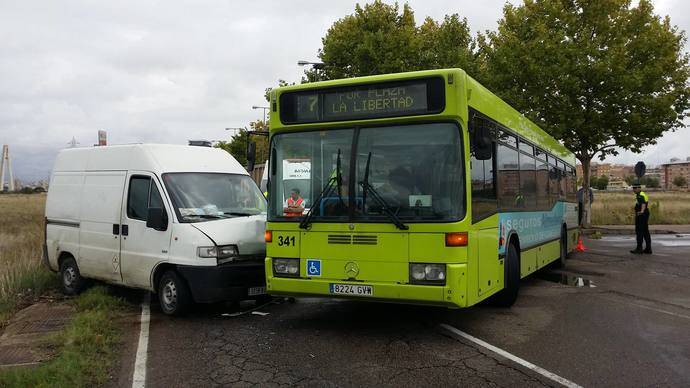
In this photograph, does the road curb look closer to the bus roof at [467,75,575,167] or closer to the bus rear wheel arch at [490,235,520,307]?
the bus roof at [467,75,575,167]

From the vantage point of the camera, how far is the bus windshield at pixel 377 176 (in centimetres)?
643

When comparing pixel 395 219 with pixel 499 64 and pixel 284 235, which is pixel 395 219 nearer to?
pixel 284 235

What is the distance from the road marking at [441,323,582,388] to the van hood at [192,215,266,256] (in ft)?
8.98

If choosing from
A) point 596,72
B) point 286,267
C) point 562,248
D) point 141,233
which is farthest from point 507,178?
point 596,72

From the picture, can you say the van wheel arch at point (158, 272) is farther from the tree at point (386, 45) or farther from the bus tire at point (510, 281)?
the tree at point (386, 45)

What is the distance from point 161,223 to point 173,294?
966mm

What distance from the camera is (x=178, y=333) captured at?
23.9 ft

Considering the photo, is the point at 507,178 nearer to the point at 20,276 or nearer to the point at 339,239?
the point at 339,239

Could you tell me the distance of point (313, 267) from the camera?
22.8 feet

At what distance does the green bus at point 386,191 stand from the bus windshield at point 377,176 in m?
0.01

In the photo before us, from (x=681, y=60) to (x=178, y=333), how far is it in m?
23.2

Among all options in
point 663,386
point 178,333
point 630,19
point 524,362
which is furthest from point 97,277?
point 630,19

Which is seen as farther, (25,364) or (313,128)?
(313,128)

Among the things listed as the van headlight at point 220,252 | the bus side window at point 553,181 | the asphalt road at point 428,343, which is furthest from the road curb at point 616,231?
the van headlight at point 220,252
